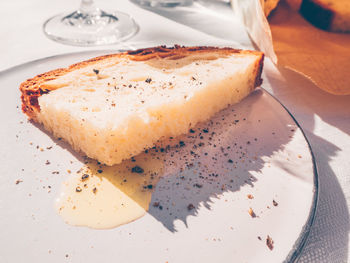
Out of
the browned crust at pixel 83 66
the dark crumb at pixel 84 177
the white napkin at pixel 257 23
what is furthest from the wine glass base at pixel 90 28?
the dark crumb at pixel 84 177

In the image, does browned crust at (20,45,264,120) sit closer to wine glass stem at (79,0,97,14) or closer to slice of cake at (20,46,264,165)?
slice of cake at (20,46,264,165)

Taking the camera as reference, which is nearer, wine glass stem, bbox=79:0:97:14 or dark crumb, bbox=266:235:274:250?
dark crumb, bbox=266:235:274:250

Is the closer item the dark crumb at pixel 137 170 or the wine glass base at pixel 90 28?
→ the dark crumb at pixel 137 170

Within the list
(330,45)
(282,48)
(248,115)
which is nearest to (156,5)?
(282,48)

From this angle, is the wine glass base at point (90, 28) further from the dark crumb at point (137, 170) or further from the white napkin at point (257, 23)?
the dark crumb at point (137, 170)

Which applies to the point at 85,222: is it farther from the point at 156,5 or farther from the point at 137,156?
the point at 156,5

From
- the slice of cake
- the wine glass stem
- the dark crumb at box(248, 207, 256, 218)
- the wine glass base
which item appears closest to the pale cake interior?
the slice of cake
